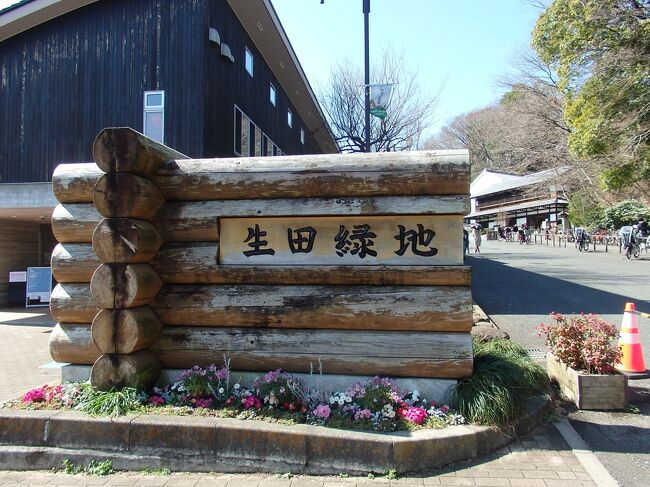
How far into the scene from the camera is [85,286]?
15.7 feet

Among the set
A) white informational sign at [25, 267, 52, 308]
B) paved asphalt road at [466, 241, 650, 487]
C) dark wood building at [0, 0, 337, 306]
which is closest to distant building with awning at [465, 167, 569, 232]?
paved asphalt road at [466, 241, 650, 487]

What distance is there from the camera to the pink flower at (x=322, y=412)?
3.92m

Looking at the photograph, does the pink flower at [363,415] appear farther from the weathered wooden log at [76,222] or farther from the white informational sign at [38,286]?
the white informational sign at [38,286]

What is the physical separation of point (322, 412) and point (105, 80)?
1104 cm

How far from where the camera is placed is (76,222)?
477 cm

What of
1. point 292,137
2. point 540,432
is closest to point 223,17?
point 292,137

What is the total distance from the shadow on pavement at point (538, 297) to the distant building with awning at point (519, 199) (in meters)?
22.2

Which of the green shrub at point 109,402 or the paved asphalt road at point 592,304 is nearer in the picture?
the paved asphalt road at point 592,304

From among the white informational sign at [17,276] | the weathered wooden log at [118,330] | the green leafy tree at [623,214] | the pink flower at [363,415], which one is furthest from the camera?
the green leafy tree at [623,214]

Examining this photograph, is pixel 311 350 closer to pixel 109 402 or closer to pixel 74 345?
pixel 109 402

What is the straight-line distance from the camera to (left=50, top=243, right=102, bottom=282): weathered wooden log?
473 cm

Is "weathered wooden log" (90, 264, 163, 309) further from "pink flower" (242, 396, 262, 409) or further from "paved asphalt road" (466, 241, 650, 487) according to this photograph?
"paved asphalt road" (466, 241, 650, 487)

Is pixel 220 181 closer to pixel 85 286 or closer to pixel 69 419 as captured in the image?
pixel 85 286

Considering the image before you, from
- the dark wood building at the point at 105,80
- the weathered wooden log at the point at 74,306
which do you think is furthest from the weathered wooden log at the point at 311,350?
the dark wood building at the point at 105,80
